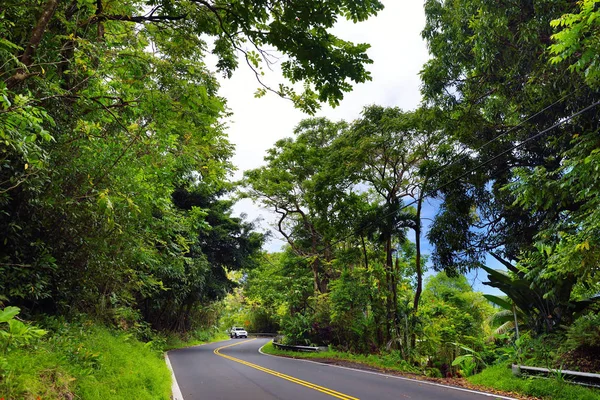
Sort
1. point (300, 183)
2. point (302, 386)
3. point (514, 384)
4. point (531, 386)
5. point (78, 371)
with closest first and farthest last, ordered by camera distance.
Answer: point (78, 371)
point (531, 386)
point (514, 384)
point (302, 386)
point (300, 183)

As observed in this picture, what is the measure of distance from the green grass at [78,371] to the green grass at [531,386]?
817 centimetres

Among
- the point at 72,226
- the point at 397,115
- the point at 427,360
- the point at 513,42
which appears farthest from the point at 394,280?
the point at 72,226

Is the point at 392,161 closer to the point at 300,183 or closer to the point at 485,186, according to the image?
the point at 485,186

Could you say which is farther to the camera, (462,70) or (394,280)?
(394,280)

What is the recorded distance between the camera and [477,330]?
15812 millimetres

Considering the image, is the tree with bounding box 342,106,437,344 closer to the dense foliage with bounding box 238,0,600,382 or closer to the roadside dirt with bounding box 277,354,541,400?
the dense foliage with bounding box 238,0,600,382

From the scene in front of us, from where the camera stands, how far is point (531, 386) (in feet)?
28.4

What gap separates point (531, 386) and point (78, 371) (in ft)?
31.0

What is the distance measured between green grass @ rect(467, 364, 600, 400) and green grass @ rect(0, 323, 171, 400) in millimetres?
8169

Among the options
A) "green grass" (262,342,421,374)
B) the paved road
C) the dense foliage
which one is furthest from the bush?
"green grass" (262,342,421,374)

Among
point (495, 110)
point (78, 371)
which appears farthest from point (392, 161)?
point (78, 371)

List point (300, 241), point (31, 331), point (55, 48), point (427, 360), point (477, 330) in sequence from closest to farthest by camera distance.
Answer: point (31, 331)
point (55, 48)
point (427, 360)
point (477, 330)
point (300, 241)

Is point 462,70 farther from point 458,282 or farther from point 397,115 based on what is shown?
point 458,282

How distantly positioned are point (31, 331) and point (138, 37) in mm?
5077
